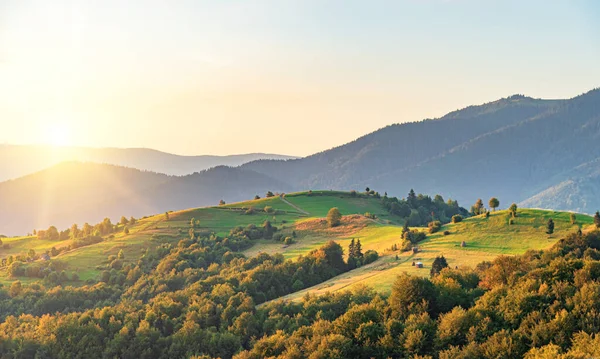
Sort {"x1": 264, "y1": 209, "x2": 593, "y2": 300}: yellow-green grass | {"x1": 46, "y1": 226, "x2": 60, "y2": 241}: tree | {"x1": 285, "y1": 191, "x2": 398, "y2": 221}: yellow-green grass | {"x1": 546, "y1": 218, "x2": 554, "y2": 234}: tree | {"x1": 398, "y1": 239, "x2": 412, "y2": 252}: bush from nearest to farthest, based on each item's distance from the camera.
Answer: {"x1": 264, "y1": 209, "x2": 593, "y2": 300}: yellow-green grass < {"x1": 546, "y1": 218, "x2": 554, "y2": 234}: tree < {"x1": 398, "y1": 239, "x2": 412, "y2": 252}: bush < {"x1": 285, "y1": 191, "x2": 398, "y2": 221}: yellow-green grass < {"x1": 46, "y1": 226, "x2": 60, "y2": 241}: tree

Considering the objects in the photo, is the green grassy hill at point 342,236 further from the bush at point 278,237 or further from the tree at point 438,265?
the tree at point 438,265

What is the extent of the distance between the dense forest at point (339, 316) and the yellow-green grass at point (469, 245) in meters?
5.35

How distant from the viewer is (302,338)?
47625mm

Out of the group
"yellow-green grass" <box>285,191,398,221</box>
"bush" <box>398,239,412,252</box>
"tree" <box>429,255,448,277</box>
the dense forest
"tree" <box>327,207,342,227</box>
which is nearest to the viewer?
the dense forest

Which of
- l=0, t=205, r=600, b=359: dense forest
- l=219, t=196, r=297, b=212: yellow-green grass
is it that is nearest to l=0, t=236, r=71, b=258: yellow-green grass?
l=0, t=205, r=600, b=359: dense forest

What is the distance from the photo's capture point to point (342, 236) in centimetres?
12825

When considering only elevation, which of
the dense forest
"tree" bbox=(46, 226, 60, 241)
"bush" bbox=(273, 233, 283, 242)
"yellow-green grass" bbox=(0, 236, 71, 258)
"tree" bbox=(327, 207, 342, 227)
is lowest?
the dense forest

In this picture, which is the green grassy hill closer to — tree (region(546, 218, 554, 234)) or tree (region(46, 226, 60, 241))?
tree (region(546, 218, 554, 234))

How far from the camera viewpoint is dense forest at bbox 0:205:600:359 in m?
40.6

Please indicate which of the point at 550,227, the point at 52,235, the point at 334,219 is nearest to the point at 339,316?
the point at 550,227

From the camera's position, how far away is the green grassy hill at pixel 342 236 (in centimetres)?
8012

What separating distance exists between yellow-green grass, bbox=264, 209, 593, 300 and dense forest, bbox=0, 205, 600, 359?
535 centimetres

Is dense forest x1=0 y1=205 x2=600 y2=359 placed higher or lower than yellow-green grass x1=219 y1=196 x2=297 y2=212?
lower

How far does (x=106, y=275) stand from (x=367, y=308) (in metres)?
92.4
